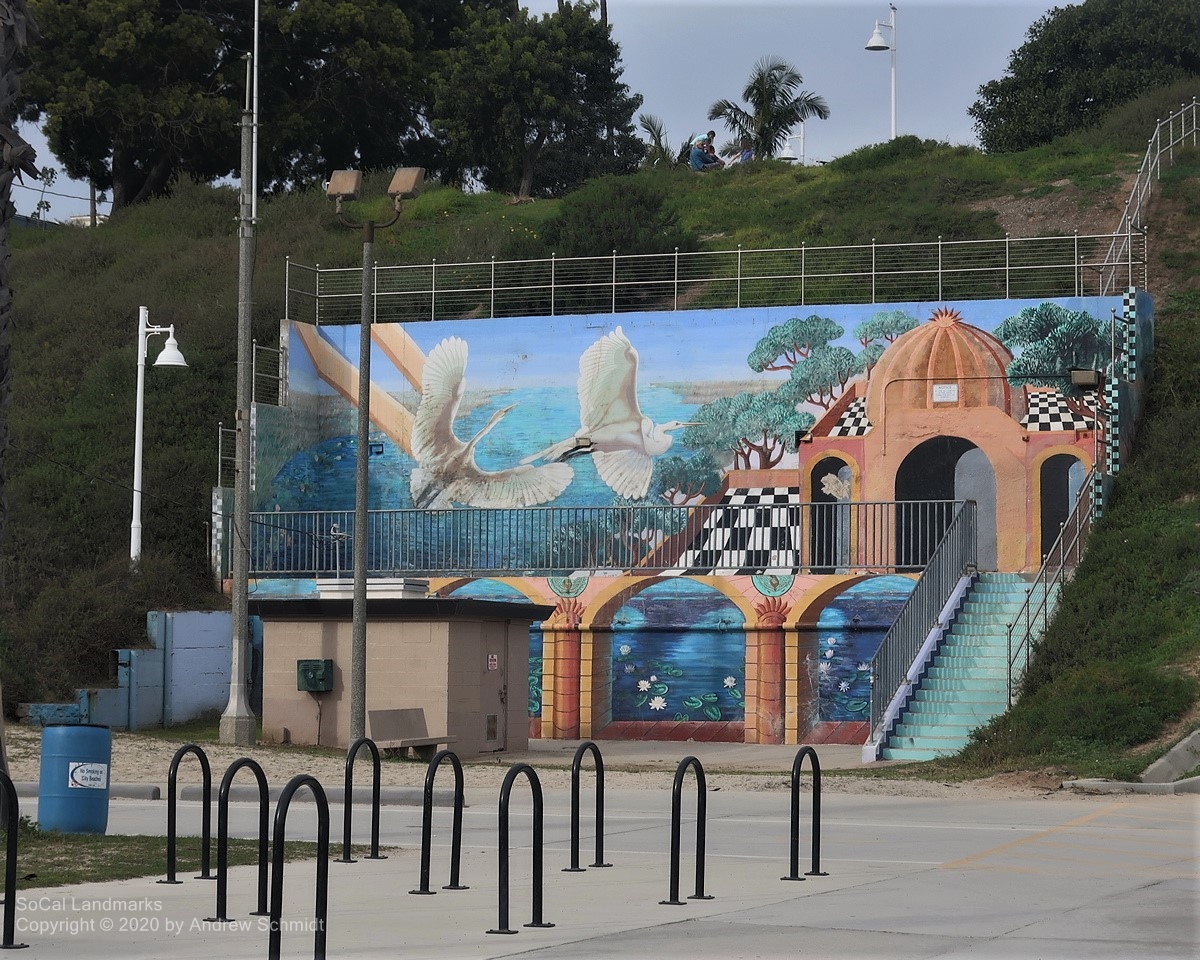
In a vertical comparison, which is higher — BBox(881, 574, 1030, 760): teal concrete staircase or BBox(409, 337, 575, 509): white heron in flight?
BBox(409, 337, 575, 509): white heron in flight

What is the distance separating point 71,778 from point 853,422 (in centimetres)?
2280

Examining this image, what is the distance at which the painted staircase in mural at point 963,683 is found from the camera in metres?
25.4

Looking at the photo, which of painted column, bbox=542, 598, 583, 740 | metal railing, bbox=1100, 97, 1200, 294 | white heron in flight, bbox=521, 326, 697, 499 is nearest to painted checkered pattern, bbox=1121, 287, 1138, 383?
metal railing, bbox=1100, 97, 1200, 294

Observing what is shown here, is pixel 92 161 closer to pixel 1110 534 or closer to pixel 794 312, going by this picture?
pixel 794 312

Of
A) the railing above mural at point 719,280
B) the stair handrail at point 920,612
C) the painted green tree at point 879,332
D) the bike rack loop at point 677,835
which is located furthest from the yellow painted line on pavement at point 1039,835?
the railing above mural at point 719,280

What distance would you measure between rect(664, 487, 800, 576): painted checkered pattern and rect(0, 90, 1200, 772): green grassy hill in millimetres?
6444

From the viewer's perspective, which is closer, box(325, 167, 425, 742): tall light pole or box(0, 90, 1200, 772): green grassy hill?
box(325, 167, 425, 742): tall light pole

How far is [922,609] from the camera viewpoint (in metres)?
27.8

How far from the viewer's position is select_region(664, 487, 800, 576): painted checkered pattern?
33.7 metres

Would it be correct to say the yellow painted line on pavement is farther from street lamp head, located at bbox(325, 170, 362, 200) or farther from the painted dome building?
the painted dome building

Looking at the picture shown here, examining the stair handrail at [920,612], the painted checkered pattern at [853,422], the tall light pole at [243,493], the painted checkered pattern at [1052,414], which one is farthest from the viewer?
the painted checkered pattern at [853,422]

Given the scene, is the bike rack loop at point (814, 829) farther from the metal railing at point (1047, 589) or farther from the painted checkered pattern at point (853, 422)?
the painted checkered pattern at point (853, 422)

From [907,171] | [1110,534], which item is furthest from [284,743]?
[907,171]

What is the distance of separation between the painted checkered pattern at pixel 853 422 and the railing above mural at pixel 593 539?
6.13 feet
